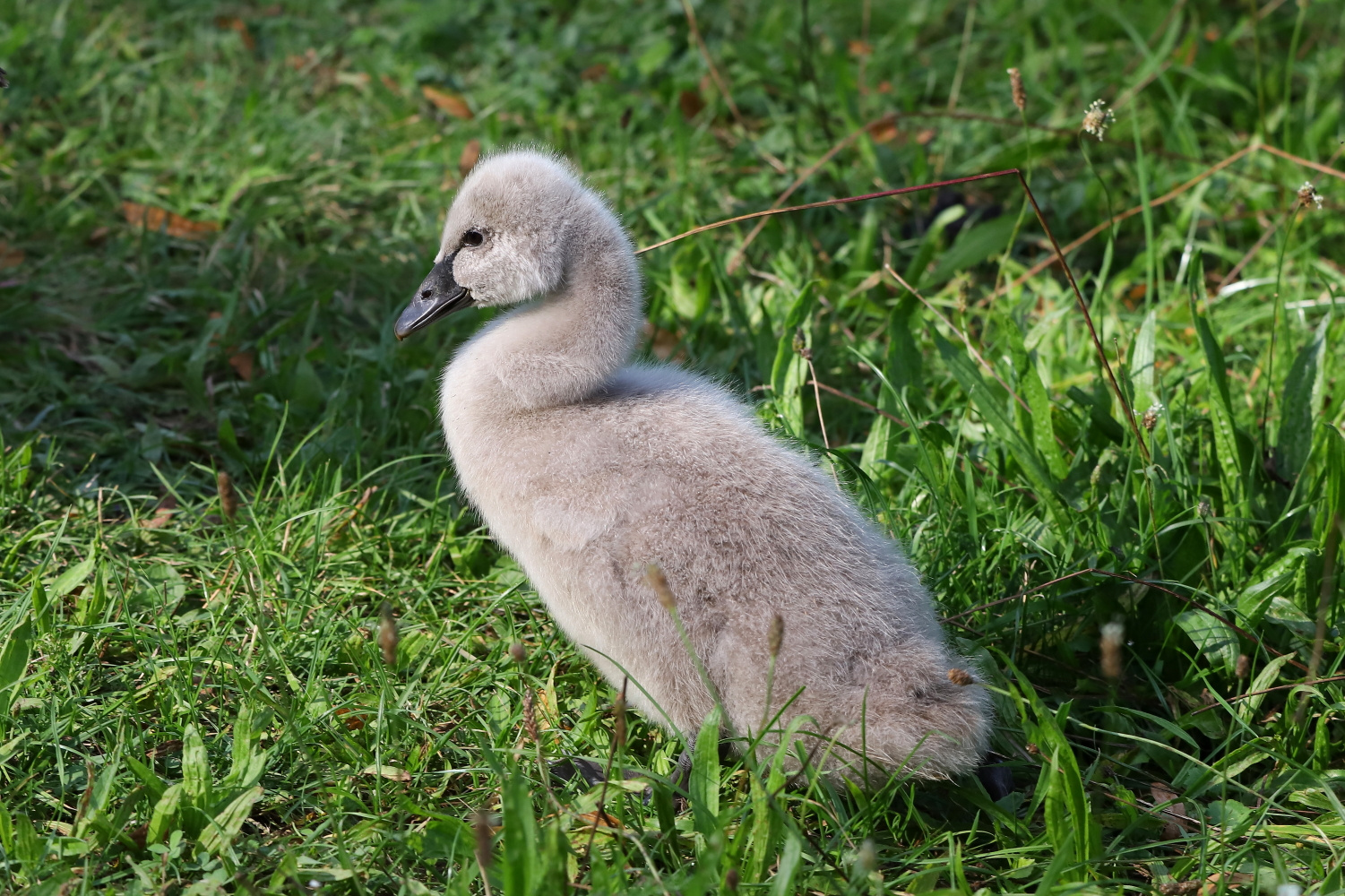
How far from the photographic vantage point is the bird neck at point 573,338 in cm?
267

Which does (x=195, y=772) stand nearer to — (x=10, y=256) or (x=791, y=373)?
(x=791, y=373)

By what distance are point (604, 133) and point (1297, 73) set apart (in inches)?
126

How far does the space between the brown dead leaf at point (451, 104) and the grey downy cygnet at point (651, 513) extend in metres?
2.45

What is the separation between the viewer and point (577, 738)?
269cm

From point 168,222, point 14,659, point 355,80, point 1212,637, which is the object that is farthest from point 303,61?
point 1212,637

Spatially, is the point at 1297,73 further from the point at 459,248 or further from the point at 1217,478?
the point at 459,248

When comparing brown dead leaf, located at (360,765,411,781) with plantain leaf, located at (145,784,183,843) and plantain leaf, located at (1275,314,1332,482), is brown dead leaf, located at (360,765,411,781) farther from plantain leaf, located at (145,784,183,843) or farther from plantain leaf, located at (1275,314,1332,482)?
plantain leaf, located at (1275,314,1332,482)

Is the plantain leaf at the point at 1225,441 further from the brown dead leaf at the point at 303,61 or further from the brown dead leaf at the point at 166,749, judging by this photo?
the brown dead leaf at the point at 303,61

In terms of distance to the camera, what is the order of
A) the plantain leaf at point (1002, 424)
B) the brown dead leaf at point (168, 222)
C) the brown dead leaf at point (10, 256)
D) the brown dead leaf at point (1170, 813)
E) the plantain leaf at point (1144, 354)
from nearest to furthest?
the brown dead leaf at point (1170, 813) < the plantain leaf at point (1002, 424) < the plantain leaf at point (1144, 354) < the brown dead leaf at point (10, 256) < the brown dead leaf at point (168, 222)

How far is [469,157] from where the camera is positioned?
16.0 ft

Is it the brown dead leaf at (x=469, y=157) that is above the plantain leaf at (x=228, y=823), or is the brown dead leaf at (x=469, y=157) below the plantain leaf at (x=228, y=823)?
above

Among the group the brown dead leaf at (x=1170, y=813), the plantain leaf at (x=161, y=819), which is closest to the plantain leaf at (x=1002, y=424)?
the brown dead leaf at (x=1170, y=813)

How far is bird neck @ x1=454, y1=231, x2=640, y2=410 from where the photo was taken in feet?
8.77

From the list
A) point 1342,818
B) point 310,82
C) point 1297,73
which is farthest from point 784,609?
point 1297,73
